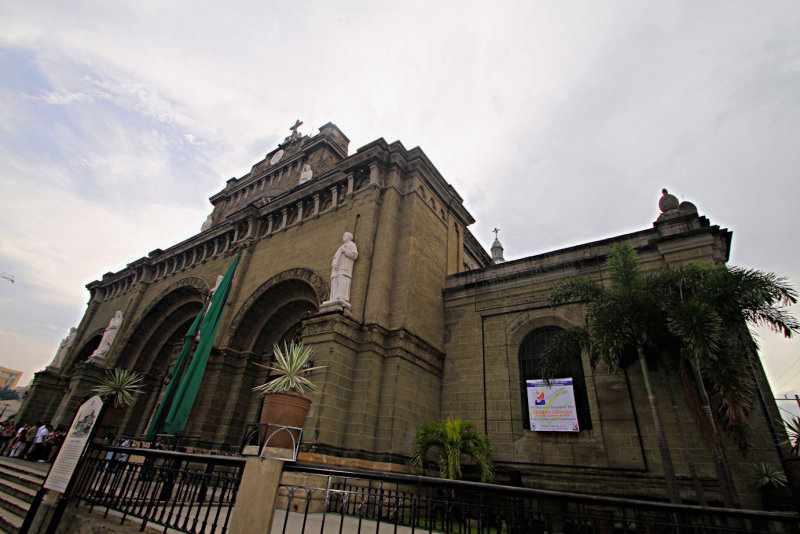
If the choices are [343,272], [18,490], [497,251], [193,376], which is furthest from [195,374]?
[497,251]

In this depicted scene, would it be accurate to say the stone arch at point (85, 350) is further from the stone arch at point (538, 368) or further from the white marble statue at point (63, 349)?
the stone arch at point (538, 368)

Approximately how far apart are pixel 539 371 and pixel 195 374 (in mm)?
11285

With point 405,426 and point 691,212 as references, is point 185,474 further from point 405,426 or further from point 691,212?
point 691,212

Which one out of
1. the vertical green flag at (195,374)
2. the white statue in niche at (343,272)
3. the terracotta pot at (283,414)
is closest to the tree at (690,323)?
the white statue in niche at (343,272)

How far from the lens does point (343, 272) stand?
13352 mm

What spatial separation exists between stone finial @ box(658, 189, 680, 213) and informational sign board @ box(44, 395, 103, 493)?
15.1 metres

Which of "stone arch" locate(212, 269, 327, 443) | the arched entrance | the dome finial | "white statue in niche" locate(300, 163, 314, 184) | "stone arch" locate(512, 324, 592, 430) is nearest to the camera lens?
"stone arch" locate(512, 324, 592, 430)

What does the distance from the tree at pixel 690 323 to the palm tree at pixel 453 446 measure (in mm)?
3804

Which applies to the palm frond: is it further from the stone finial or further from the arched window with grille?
the stone finial

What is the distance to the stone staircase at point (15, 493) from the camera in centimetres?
728

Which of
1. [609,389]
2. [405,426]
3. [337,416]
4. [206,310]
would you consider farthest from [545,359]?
[206,310]

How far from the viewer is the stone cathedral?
1082 cm

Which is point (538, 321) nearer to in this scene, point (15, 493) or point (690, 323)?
point (690, 323)

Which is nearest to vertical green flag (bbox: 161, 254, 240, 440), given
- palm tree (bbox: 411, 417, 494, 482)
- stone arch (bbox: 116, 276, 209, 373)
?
palm tree (bbox: 411, 417, 494, 482)
